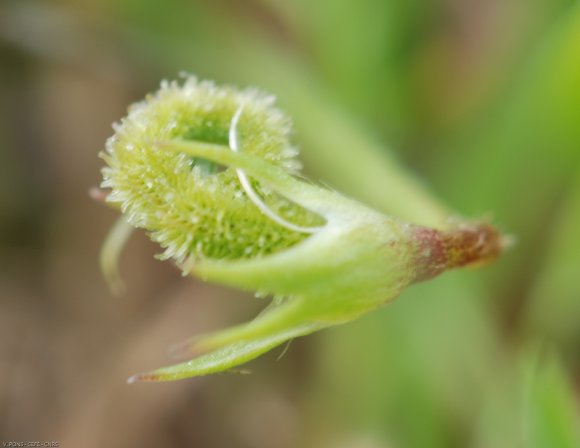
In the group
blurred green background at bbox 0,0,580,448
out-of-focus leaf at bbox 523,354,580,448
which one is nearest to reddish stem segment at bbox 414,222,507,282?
out-of-focus leaf at bbox 523,354,580,448

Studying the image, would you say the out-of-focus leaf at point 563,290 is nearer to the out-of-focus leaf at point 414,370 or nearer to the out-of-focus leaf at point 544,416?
the out-of-focus leaf at point 414,370

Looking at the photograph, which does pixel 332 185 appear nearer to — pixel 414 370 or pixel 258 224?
pixel 414 370

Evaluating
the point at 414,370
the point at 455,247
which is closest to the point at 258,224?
the point at 455,247

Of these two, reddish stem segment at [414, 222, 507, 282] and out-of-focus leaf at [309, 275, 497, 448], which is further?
out-of-focus leaf at [309, 275, 497, 448]

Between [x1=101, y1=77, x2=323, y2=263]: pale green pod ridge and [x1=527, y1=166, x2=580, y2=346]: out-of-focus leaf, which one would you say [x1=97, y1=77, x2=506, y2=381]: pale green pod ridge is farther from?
[x1=527, y1=166, x2=580, y2=346]: out-of-focus leaf

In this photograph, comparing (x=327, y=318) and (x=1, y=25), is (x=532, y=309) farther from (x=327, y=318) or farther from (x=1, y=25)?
(x=1, y=25)

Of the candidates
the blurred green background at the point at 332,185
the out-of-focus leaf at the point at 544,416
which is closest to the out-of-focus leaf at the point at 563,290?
the blurred green background at the point at 332,185

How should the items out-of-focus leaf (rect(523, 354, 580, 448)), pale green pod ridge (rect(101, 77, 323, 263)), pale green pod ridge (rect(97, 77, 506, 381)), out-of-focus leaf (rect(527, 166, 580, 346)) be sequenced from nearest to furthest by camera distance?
pale green pod ridge (rect(97, 77, 506, 381)) < pale green pod ridge (rect(101, 77, 323, 263)) < out-of-focus leaf (rect(523, 354, 580, 448)) < out-of-focus leaf (rect(527, 166, 580, 346))

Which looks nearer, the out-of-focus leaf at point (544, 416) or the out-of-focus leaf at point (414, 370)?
the out-of-focus leaf at point (544, 416)

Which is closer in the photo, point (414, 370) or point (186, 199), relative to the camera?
point (186, 199)
